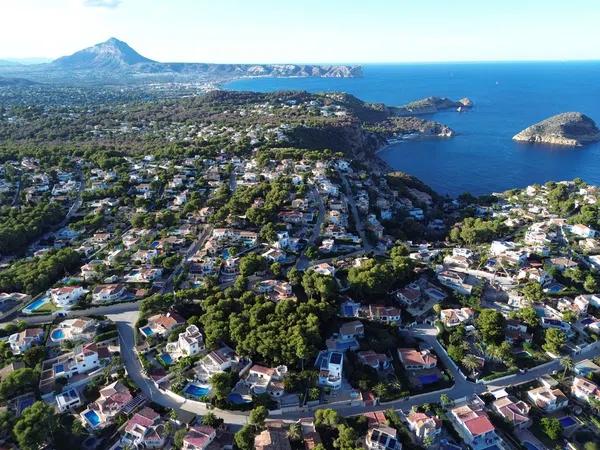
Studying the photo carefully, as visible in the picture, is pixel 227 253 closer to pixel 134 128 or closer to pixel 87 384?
pixel 87 384

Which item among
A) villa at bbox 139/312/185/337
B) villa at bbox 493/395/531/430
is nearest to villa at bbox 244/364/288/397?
villa at bbox 139/312/185/337

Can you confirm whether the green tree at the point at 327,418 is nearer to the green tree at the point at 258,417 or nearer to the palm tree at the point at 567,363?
the green tree at the point at 258,417

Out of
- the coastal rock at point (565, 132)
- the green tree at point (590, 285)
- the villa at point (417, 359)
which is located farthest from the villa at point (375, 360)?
the coastal rock at point (565, 132)

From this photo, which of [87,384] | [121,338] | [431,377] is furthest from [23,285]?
[431,377]

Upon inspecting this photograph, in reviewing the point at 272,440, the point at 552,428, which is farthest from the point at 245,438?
the point at 552,428

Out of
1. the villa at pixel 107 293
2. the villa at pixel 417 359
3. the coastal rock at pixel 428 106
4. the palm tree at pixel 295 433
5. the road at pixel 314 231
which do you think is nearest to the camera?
the palm tree at pixel 295 433

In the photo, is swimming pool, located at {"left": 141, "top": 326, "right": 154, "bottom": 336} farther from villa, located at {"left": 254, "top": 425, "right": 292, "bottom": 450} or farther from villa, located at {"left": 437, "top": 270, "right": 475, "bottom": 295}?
villa, located at {"left": 437, "top": 270, "right": 475, "bottom": 295}
